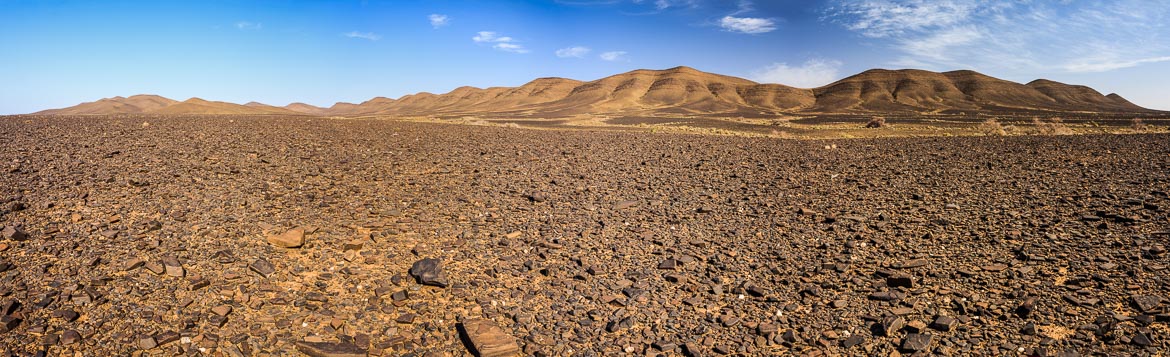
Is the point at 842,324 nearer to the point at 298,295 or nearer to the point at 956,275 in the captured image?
the point at 956,275

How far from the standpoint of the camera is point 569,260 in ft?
21.2

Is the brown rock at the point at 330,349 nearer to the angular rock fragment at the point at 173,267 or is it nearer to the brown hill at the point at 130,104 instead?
the angular rock fragment at the point at 173,267

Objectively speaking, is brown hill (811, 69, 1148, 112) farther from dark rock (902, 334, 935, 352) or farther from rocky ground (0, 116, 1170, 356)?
dark rock (902, 334, 935, 352)

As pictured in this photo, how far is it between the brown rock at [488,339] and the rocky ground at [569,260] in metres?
0.03

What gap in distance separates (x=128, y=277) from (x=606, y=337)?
4585 mm

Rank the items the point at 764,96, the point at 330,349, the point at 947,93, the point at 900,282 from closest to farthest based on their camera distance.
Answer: the point at 330,349 → the point at 900,282 → the point at 947,93 → the point at 764,96

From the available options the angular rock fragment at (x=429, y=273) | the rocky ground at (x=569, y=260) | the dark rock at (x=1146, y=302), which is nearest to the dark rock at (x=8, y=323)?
the rocky ground at (x=569, y=260)

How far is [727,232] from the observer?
755 cm

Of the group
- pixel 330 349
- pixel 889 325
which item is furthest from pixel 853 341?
pixel 330 349

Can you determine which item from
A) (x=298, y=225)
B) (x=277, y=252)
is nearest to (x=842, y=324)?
(x=277, y=252)

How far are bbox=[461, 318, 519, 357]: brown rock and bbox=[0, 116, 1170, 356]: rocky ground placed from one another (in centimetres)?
3

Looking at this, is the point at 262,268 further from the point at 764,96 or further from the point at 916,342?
the point at 764,96

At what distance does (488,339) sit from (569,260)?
79.8 inches

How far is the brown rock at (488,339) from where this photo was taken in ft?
14.4
